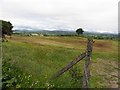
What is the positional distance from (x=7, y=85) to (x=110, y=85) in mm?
5874

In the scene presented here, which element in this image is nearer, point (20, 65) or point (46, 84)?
point (46, 84)

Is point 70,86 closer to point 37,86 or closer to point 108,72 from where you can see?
point 37,86

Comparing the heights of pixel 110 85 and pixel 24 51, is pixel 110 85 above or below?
below

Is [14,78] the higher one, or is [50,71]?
[14,78]

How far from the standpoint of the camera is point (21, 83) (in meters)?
10.3

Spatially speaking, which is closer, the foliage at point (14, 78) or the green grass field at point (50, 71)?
the foliage at point (14, 78)

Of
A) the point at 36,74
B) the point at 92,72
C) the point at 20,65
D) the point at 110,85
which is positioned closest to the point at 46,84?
the point at 36,74

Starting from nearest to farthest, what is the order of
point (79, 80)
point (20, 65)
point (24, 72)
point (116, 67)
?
point (79, 80) < point (24, 72) < point (20, 65) < point (116, 67)

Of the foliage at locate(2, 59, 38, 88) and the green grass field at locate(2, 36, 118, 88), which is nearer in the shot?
the foliage at locate(2, 59, 38, 88)

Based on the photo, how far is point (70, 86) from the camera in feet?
34.2

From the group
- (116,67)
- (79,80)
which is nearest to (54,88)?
(79,80)

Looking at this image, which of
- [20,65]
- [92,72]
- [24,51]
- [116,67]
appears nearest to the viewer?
[20,65]

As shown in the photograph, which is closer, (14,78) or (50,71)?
(14,78)

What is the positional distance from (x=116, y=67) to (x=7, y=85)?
10.2 meters
